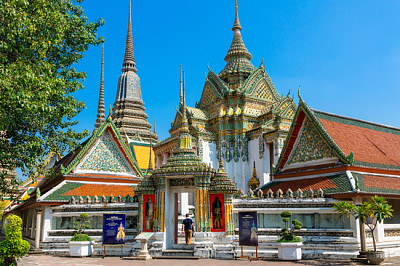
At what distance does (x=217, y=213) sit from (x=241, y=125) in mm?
17930

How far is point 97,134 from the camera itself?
19906mm

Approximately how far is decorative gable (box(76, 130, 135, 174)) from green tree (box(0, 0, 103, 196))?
4617mm

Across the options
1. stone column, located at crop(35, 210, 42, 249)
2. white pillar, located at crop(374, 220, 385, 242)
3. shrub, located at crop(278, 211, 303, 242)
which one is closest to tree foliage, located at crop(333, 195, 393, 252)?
shrub, located at crop(278, 211, 303, 242)

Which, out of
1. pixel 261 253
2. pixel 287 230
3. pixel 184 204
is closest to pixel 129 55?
pixel 184 204

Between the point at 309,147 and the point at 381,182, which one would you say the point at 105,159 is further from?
the point at 381,182

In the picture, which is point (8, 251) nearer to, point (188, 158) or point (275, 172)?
point (188, 158)

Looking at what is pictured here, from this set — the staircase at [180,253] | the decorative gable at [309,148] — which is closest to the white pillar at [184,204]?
the decorative gable at [309,148]

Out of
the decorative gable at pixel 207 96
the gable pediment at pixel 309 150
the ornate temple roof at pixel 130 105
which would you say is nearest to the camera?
the gable pediment at pixel 309 150

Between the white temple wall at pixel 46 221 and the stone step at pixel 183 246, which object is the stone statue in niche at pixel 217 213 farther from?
the white temple wall at pixel 46 221

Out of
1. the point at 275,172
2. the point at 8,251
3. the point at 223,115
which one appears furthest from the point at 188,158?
the point at 223,115

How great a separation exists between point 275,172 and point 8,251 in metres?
12.2

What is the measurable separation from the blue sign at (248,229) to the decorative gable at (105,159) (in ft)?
30.5

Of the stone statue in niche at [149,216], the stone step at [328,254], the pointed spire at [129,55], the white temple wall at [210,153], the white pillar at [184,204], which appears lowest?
the stone step at [328,254]

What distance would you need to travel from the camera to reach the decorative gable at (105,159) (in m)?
19.6
